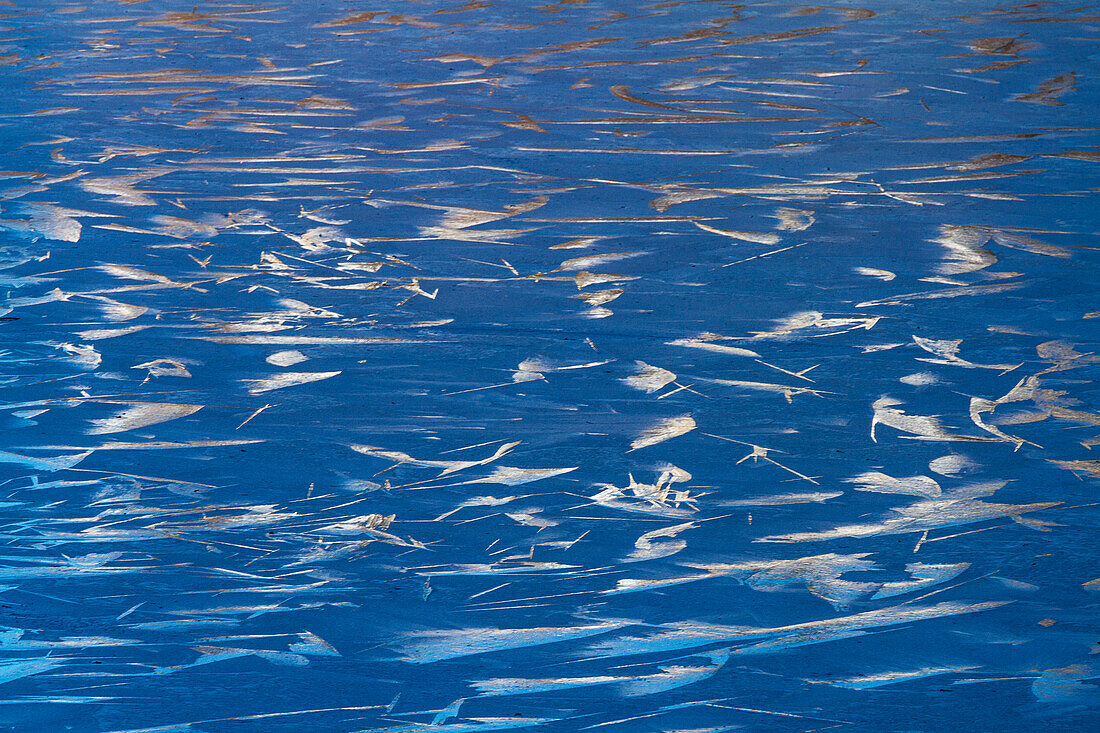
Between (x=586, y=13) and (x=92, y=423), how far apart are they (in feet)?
11.9

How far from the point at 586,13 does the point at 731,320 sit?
3.22 m

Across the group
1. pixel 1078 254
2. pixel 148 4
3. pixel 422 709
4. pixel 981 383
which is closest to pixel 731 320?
pixel 981 383

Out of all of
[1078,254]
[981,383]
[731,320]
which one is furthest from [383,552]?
[1078,254]

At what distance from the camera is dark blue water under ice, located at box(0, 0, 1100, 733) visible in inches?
42.2

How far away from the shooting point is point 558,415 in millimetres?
1559

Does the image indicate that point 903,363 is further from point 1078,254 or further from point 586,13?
point 586,13

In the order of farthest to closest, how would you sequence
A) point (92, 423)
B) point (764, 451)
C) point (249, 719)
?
point (92, 423)
point (764, 451)
point (249, 719)

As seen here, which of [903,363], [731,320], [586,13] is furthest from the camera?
[586,13]

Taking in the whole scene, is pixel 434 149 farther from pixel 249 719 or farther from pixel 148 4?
pixel 148 4

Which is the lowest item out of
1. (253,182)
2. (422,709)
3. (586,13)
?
(422,709)

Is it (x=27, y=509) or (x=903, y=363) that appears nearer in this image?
(x=27, y=509)

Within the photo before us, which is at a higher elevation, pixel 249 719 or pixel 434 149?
pixel 434 149

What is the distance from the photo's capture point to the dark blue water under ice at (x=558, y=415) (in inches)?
42.2

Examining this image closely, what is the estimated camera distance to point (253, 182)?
2.62 m
